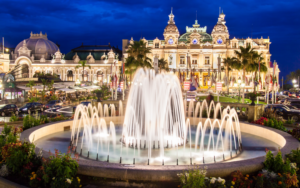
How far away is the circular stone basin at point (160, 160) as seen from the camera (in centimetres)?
790

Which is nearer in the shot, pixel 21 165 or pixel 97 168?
pixel 97 168

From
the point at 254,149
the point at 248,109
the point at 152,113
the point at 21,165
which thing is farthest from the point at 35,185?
the point at 248,109

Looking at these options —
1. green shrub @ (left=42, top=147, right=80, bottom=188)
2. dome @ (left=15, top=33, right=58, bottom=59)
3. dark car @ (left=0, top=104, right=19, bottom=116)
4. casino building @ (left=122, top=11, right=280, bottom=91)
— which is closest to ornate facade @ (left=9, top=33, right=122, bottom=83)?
dome @ (left=15, top=33, right=58, bottom=59)

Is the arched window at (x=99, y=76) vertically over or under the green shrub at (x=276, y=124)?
over

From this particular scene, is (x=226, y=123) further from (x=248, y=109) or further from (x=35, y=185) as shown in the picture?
(x=35, y=185)

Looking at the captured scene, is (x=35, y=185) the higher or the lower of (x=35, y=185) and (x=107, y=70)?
the lower

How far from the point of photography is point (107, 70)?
303 ft

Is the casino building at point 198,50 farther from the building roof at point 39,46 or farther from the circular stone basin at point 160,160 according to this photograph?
the circular stone basin at point 160,160

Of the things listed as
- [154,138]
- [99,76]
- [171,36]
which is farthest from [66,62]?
[154,138]

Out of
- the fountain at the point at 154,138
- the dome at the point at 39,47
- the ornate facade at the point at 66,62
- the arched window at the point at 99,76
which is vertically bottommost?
the fountain at the point at 154,138

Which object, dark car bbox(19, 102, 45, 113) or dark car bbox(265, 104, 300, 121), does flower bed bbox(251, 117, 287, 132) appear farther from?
dark car bbox(19, 102, 45, 113)

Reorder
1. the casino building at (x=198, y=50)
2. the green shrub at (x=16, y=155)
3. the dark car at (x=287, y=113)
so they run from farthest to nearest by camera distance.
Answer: the casino building at (x=198, y=50), the dark car at (x=287, y=113), the green shrub at (x=16, y=155)

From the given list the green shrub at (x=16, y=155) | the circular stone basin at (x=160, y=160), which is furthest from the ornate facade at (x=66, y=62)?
the green shrub at (x=16, y=155)

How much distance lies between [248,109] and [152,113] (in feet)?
28.9
